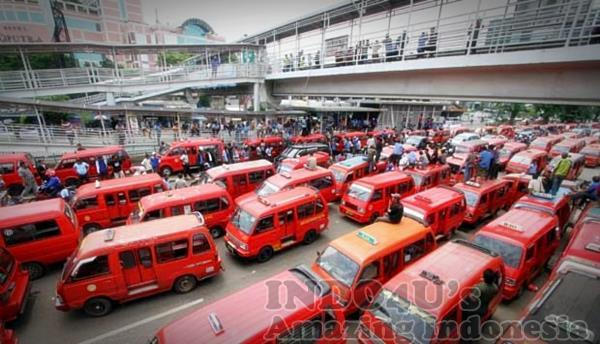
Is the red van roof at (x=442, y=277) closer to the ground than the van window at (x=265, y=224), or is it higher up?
higher up

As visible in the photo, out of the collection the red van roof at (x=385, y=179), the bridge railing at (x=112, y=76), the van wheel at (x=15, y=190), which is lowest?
the van wheel at (x=15, y=190)

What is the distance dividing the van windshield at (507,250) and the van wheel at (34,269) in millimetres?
11978

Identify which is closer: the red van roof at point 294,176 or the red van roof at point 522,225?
the red van roof at point 522,225

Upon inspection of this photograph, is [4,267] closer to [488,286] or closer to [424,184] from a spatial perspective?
[488,286]

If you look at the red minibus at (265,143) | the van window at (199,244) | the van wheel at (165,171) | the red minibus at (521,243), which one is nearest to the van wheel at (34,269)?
the van window at (199,244)

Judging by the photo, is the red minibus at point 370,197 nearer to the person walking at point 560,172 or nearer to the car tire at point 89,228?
the person walking at point 560,172

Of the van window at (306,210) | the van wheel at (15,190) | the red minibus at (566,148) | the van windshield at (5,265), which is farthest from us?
the red minibus at (566,148)

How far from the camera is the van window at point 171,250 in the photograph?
253 inches

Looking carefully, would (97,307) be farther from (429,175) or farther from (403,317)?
(429,175)

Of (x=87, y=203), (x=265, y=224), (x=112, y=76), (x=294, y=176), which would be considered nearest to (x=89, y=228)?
(x=87, y=203)

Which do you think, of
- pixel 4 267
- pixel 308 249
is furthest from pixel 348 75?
pixel 4 267

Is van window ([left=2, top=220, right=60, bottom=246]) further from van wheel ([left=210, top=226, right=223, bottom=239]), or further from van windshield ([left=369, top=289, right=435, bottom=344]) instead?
van windshield ([left=369, top=289, right=435, bottom=344])

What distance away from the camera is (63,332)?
5.79 m

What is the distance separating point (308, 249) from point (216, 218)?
3.42m
